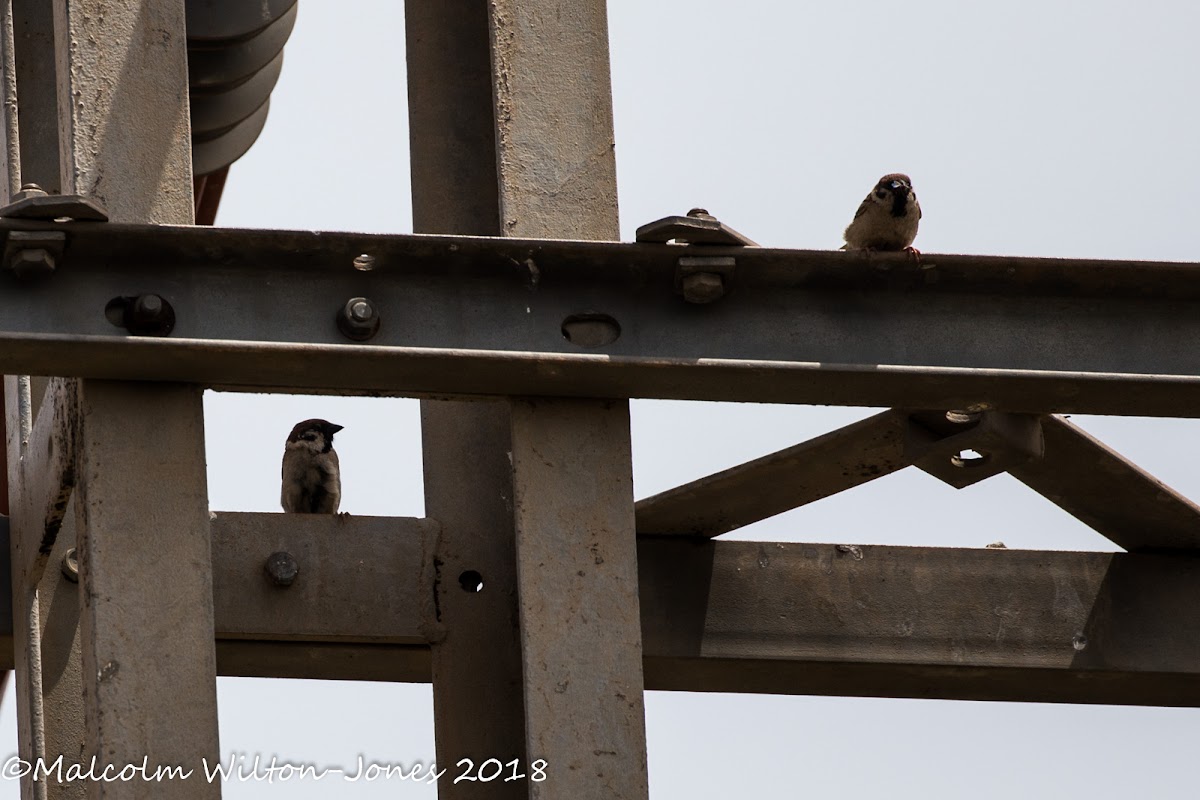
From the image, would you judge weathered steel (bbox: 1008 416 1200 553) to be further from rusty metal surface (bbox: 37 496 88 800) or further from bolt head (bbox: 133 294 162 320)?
rusty metal surface (bbox: 37 496 88 800)

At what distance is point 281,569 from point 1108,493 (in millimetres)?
2694

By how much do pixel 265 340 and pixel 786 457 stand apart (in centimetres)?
202

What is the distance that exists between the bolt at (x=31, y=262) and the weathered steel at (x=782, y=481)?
2296mm

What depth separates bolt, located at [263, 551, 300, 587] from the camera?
7.01 meters

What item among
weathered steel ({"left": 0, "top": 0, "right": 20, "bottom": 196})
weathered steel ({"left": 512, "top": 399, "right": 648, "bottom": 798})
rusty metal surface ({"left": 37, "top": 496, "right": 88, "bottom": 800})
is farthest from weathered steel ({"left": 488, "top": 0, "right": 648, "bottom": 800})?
rusty metal surface ({"left": 37, "top": 496, "right": 88, "bottom": 800})

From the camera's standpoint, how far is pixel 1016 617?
7660mm

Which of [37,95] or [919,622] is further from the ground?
[37,95]

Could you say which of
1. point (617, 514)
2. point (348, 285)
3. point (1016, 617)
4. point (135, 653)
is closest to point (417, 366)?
point (348, 285)

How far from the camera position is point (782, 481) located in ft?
23.7

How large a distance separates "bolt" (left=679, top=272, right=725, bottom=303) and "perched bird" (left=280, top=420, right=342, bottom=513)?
182 inches

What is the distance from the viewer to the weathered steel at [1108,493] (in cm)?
717

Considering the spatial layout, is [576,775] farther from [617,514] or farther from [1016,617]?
[1016,617]

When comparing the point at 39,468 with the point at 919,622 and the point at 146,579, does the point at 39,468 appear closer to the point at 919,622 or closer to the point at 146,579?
the point at 146,579

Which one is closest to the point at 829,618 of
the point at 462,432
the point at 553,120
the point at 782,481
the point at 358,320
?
the point at 782,481
